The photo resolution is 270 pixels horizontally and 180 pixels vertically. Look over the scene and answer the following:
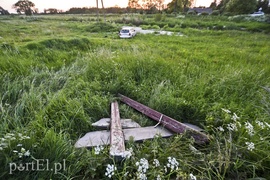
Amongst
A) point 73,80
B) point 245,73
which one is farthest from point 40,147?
point 245,73

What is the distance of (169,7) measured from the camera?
45469 millimetres

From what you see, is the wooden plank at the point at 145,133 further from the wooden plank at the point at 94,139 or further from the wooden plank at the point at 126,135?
the wooden plank at the point at 94,139

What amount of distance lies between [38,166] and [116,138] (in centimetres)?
75

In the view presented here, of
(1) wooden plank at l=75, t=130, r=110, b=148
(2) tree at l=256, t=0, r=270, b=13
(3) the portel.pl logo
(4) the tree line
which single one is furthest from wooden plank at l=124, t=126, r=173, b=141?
(2) tree at l=256, t=0, r=270, b=13

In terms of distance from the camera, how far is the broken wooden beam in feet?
5.87

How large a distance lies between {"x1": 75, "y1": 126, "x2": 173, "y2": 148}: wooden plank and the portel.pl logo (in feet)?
1.07

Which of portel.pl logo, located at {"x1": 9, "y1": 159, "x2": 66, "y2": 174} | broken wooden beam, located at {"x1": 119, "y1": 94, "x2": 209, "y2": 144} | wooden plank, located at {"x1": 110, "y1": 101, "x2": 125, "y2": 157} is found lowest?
broken wooden beam, located at {"x1": 119, "y1": 94, "x2": 209, "y2": 144}

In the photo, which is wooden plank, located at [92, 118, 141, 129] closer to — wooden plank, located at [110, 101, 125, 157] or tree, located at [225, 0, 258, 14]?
wooden plank, located at [110, 101, 125, 157]

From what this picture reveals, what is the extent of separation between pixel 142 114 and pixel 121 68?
138 cm

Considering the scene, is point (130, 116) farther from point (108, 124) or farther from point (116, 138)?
point (116, 138)

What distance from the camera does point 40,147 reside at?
141 cm

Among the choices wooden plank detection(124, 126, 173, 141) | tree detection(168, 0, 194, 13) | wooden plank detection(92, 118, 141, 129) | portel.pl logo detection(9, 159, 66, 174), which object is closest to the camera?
portel.pl logo detection(9, 159, 66, 174)

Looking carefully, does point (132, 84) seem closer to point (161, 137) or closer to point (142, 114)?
point (142, 114)

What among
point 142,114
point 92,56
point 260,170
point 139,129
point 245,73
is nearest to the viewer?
point 260,170
